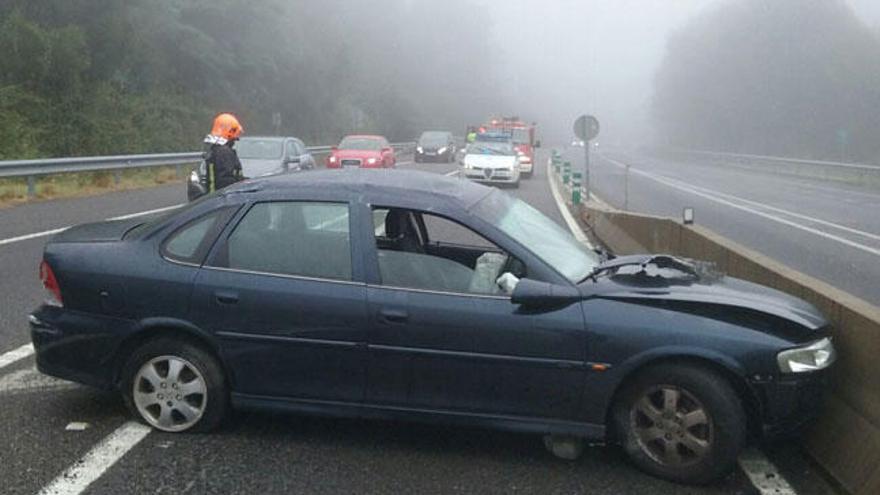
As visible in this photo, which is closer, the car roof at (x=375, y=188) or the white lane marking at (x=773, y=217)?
the car roof at (x=375, y=188)

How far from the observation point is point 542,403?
445cm

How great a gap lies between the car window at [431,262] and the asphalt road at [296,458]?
867 millimetres

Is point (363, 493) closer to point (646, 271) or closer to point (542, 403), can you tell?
point (542, 403)

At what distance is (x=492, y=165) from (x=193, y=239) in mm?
23360

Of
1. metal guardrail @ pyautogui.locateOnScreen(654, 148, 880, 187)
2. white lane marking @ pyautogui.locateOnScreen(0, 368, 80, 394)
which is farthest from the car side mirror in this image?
metal guardrail @ pyautogui.locateOnScreen(654, 148, 880, 187)

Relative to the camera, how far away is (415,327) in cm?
450

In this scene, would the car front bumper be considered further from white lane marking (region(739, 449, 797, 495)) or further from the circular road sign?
white lane marking (region(739, 449, 797, 495))

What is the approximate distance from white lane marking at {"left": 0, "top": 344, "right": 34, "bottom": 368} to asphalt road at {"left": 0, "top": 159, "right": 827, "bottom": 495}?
46cm

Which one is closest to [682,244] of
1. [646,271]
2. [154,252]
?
[646,271]

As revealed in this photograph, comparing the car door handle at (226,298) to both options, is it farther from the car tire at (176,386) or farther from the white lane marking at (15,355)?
the white lane marking at (15,355)

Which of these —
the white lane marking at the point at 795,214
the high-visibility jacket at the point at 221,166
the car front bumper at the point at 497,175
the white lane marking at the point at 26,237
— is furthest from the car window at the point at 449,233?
the car front bumper at the point at 497,175

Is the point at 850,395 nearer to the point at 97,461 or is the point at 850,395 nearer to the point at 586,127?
the point at 97,461

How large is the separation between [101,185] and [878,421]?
21560 mm

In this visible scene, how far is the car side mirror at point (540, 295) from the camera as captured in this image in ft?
14.4
